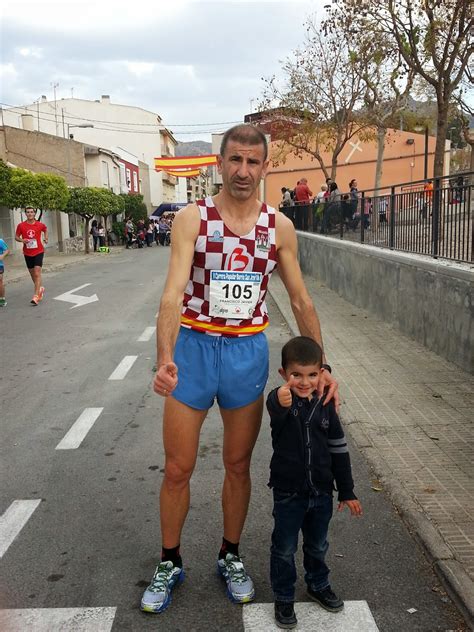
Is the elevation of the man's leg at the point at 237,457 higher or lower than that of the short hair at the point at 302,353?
lower

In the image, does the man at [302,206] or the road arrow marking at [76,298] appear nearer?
the road arrow marking at [76,298]

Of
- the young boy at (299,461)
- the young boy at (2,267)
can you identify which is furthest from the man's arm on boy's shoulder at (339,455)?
the young boy at (2,267)

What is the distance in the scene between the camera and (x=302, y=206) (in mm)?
19656

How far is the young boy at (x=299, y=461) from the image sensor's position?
8.43 feet

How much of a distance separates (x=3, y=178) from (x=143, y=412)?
1731 centimetres

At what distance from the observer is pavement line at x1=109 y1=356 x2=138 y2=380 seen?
7055 millimetres

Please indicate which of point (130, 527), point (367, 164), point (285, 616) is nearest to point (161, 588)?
point (285, 616)

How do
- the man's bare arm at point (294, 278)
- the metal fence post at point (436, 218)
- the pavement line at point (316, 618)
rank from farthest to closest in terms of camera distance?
the metal fence post at point (436, 218) < the man's bare arm at point (294, 278) < the pavement line at point (316, 618)

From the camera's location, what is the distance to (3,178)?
68.0ft

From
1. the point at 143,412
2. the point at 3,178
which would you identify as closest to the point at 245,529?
the point at 143,412

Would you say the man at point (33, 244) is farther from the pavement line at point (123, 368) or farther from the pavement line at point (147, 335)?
the pavement line at point (123, 368)

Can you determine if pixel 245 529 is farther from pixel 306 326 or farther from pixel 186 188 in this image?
pixel 186 188

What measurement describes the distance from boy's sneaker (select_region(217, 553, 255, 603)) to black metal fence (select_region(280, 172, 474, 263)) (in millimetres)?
4956

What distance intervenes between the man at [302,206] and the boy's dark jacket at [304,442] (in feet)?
52.9
